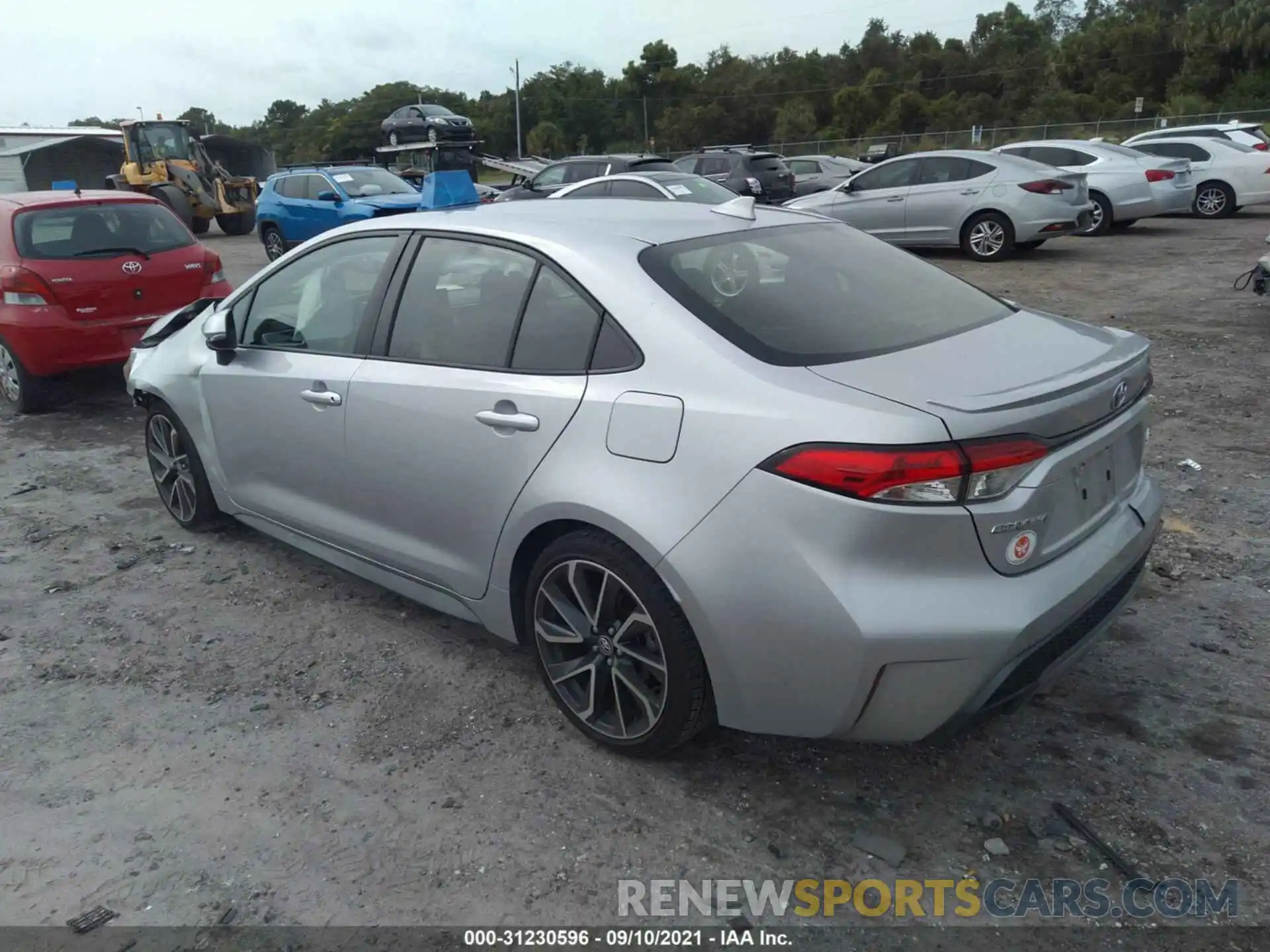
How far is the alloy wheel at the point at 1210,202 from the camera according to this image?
676 inches

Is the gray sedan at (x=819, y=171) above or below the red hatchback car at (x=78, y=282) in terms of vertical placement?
above

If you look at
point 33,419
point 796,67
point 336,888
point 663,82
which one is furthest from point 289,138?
point 336,888

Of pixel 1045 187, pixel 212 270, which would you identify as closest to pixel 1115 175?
pixel 1045 187

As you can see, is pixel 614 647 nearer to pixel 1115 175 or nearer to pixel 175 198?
pixel 1115 175

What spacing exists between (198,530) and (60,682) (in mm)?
1421

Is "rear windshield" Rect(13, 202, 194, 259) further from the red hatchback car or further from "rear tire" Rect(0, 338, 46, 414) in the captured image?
"rear tire" Rect(0, 338, 46, 414)

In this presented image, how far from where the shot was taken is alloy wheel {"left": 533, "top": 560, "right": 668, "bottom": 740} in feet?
9.50

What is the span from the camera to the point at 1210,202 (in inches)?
683

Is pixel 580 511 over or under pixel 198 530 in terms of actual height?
over

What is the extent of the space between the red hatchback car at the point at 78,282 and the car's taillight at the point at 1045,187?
1017 centimetres

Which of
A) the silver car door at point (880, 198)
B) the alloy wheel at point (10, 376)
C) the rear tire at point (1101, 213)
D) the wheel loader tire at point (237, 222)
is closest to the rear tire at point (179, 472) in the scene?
the alloy wheel at point (10, 376)

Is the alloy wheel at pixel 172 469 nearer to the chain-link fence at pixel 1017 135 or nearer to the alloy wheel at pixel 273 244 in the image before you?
the alloy wheel at pixel 273 244

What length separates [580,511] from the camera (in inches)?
112

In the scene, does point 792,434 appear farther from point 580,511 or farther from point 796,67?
point 796,67
